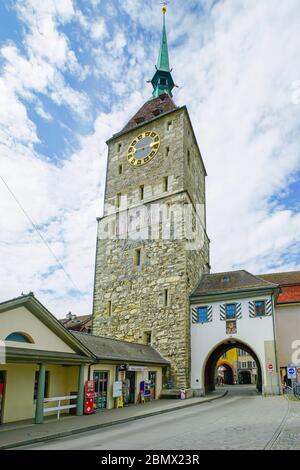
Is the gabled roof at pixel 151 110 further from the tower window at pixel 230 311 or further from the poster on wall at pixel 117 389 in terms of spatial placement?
the poster on wall at pixel 117 389

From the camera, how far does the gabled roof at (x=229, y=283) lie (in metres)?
24.5

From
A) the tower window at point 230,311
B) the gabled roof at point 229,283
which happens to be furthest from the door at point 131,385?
the gabled roof at point 229,283

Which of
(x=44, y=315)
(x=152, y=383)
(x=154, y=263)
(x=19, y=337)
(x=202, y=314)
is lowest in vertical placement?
(x=152, y=383)

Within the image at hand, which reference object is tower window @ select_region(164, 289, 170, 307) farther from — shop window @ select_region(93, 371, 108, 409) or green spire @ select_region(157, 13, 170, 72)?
green spire @ select_region(157, 13, 170, 72)

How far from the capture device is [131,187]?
30109mm

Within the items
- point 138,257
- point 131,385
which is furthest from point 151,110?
point 131,385

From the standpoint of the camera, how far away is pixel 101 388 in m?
17.2

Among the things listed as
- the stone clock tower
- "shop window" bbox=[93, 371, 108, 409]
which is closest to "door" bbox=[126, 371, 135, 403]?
"shop window" bbox=[93, 371, 108, 409]

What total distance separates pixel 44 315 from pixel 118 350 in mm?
6793

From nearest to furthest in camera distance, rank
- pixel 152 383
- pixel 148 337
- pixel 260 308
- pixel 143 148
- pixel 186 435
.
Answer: pixel 186 435, pixel 152 383, pixel 260 308, pixel 148 337, pixel 143 148

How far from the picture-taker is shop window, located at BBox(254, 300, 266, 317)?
2355 centimetres

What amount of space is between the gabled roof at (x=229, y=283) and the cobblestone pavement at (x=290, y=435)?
1180cm

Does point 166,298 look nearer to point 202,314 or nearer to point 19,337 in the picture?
point 202,314
